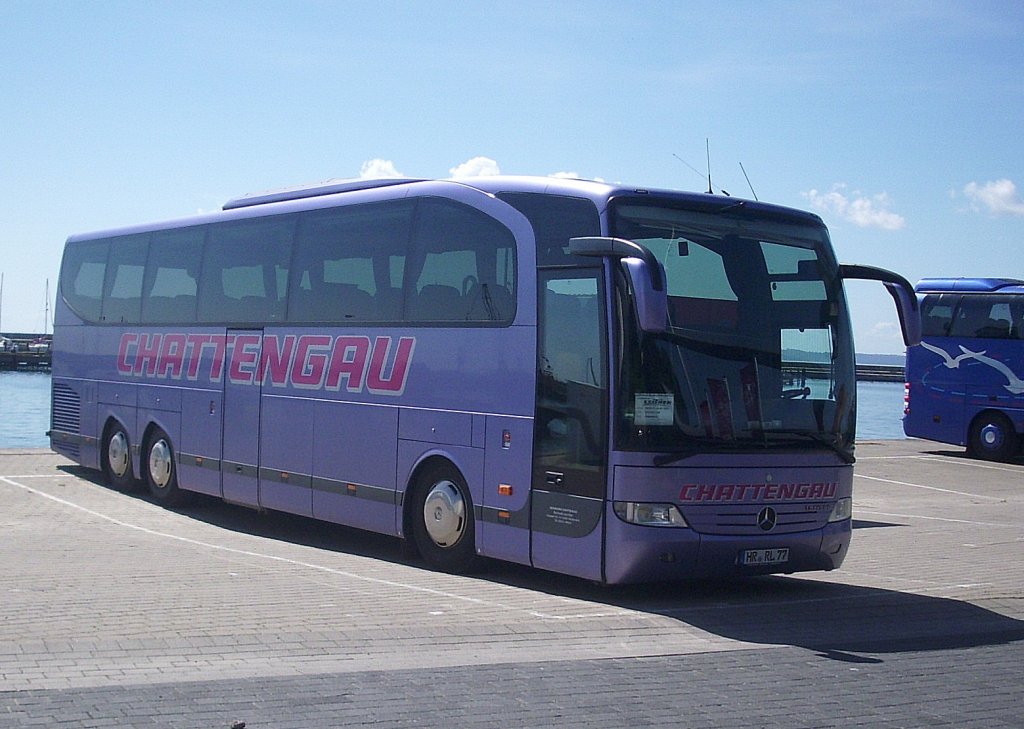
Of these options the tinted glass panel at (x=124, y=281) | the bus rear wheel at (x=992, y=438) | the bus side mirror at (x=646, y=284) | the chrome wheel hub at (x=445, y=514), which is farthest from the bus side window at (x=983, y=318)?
the bus side mirror at (x=646, y=284)

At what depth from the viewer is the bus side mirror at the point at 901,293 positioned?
38.7 ft

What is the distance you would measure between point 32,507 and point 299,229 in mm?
5129

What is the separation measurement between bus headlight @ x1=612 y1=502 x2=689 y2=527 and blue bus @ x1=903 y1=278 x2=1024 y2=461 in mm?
20655

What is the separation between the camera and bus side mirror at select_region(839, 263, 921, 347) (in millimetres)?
11789

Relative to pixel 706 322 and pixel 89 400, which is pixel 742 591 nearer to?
pixel 706 322

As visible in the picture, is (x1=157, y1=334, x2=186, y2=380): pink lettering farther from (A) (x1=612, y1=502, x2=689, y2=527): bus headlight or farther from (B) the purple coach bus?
(A) (x1=612, y1=502, x2=689, y2=527): bus headlight

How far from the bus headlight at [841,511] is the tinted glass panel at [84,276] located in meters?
12.4

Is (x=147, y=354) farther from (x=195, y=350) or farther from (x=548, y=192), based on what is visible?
(x=548, y=192)

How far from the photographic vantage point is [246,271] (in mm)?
16312

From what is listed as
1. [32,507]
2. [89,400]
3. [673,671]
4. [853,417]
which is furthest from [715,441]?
[89,400]

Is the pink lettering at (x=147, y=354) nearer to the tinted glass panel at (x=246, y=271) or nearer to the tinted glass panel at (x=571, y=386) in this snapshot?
the tinted glass panel at (x=246, y=271)

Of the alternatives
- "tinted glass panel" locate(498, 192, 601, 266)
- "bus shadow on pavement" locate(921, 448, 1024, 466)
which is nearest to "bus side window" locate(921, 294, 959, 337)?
"bus shadow on pavement" locate(921, 448, 1024, 466)

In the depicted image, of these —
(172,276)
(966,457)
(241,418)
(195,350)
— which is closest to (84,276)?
(172,276)

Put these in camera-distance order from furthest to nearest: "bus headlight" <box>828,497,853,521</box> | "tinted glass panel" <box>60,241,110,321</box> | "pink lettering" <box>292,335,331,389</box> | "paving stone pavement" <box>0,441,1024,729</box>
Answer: "tinted glass panel" <box>60,241,110,321</box> < "pink lettering" <box>292,335,331,389</box> < "bus headlight" <box>828,497,853,521</box> < "paving stone pavement" <box>0,441,1024,729</box>
